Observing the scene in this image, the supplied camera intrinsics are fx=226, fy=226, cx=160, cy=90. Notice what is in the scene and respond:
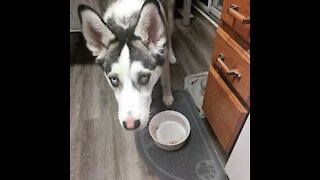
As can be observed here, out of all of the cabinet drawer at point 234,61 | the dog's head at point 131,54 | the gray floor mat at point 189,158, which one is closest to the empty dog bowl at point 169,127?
the gray floor mat at point 189,158

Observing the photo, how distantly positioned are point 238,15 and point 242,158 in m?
0.63

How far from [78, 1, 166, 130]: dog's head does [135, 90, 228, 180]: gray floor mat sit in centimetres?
38

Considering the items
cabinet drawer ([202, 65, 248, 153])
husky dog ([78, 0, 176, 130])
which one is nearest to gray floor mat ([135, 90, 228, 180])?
cabinet drawer ([202, 65, 248, 153])

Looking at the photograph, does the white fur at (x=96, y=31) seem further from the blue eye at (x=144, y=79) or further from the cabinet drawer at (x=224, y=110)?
the cabinet drawer at (x=224, y=110)

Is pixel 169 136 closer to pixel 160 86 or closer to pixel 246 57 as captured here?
pixel 160 86

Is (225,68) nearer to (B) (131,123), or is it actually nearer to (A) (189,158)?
(B) (131,123)

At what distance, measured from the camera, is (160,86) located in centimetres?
190

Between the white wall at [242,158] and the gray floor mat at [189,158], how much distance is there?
0.20 meters

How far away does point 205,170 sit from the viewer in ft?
4.48

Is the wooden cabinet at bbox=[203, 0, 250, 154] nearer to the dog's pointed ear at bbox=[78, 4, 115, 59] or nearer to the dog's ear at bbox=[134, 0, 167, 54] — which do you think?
the dog's ear at bbox=[134, 0, 167, 54]

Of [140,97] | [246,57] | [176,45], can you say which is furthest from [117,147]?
[176,45]

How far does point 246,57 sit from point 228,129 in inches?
17.5

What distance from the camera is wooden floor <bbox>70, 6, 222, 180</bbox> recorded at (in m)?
1.39

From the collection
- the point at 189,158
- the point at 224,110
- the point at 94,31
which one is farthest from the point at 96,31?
the point at 189,158
